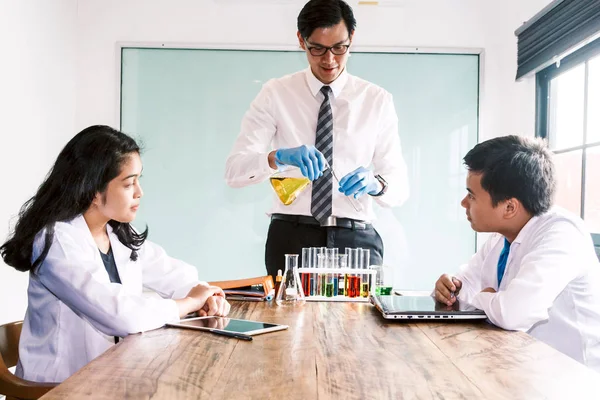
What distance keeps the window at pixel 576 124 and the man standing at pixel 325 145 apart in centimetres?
108

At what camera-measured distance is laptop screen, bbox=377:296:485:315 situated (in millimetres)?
1434

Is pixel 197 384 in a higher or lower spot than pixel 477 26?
lower

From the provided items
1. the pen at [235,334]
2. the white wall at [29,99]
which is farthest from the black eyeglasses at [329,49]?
the white wall at [29,99]

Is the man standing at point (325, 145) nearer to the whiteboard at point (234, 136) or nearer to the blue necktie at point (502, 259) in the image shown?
the blue necktie at point (502, 259)

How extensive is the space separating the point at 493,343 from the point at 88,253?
0.98 meters

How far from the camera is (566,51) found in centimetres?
290

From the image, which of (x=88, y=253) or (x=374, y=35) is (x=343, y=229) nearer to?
(x=88, y=253)

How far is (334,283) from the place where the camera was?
1.79 metres

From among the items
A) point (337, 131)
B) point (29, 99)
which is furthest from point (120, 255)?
point (29, 99)

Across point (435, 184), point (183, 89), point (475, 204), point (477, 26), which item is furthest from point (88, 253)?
point (477, 26)

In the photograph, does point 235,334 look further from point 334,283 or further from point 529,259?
point 529,259

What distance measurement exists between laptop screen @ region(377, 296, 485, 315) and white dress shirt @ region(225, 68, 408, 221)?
52cm

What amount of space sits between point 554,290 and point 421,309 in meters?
0.32

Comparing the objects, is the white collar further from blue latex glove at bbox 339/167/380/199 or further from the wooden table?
the wooden table
